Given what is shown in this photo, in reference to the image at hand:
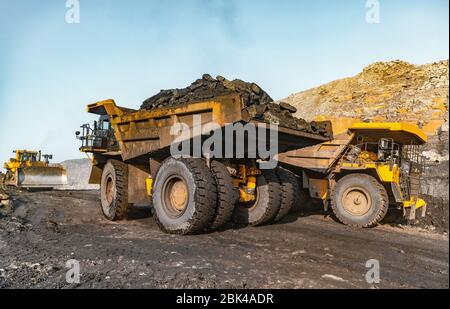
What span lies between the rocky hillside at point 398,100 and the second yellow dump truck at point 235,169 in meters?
1.40

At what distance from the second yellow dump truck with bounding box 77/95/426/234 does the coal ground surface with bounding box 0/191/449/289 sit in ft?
1.53

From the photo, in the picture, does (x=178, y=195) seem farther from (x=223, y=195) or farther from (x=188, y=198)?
(x=223, y=195)

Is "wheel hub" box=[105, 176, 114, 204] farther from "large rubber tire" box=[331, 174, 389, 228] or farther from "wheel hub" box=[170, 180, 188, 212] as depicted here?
"large rubber tire" box=[331, 174, 389, 228]

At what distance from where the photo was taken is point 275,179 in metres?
6.80

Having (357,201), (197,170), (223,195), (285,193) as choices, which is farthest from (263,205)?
(357,201)

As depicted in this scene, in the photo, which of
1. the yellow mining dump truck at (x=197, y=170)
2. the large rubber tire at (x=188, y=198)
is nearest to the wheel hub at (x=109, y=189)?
the yellow mining dump truck at (x=197, y=170)

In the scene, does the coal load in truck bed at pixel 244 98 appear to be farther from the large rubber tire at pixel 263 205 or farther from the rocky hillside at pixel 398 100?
the rocky hillside at pixel 398 100

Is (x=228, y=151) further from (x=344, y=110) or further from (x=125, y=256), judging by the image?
(x=344, y=110)

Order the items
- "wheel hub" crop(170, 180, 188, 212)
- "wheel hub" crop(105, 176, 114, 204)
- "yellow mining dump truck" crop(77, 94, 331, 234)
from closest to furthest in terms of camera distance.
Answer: "yellow mining dump truck" crop(77, 94, 331, 234), "wheel hub" crop(170, 180, 188, 212), "wheel hub" crop(105, 176, 114, 204)

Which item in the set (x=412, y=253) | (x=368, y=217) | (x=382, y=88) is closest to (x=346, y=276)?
(x=412, y=253)

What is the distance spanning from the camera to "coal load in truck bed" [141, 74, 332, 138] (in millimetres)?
5320

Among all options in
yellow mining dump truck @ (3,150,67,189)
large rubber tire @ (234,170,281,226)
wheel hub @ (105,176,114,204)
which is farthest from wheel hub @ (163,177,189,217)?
yellow mining dump truck @ (3,150,67,189)

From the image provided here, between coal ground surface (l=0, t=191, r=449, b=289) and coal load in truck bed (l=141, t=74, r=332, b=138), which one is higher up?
coal load in truck bed (l=141, t=74, r=332, b=138)
